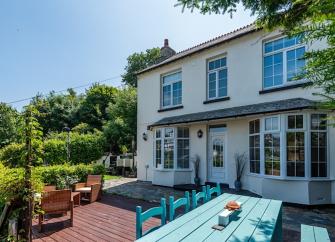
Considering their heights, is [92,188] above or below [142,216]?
below

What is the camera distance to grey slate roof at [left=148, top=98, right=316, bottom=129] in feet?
32.6

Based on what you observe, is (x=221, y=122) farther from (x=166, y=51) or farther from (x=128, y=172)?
(x=128, y=172)

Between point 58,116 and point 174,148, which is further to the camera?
point 58,116

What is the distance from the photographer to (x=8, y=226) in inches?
199

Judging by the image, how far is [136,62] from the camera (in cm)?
4456

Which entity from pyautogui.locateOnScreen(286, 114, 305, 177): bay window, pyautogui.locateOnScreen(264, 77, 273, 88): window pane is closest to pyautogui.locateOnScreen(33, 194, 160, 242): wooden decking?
pyautogui.locateOnScreen(286, 114, 305, 177): bay window

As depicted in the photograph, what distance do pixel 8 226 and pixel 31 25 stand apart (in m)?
12.6

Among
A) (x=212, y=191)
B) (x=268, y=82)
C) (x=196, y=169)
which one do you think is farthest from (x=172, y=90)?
(x=212, y=191)

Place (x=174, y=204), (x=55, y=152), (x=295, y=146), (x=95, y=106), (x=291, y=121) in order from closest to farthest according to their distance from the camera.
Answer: (x=174, y=204) < (x=295, y=146) < (x=291, y=121) < (x=55, y=152) < (x=95, y=106)

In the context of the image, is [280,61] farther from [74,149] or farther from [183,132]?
[74,149]

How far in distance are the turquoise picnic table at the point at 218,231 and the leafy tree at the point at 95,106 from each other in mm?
32185

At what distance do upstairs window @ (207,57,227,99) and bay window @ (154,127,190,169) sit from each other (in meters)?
2.43

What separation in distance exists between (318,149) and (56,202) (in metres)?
8.46

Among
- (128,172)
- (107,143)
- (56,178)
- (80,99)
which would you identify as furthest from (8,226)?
(80,99)
